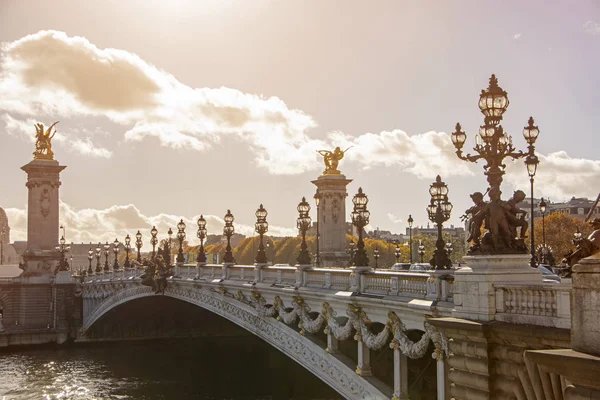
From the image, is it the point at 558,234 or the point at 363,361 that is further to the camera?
the point at 558,234

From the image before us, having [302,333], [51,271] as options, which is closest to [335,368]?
[302,333]

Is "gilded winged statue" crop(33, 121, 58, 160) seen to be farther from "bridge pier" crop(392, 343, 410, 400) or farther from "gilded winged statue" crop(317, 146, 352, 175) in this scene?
"bridge pier" crop(392, 343, 410, 400)

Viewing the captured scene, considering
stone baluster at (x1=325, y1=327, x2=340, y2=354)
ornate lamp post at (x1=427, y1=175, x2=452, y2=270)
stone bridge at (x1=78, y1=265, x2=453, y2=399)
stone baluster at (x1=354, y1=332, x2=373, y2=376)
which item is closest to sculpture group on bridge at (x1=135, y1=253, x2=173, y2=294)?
stone bridge at (x1=78, y1=265, x2=453, y2=399)

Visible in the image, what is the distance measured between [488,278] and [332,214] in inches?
1817

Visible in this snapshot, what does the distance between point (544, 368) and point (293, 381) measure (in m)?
37.8

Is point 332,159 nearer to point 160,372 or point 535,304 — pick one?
point 160,372

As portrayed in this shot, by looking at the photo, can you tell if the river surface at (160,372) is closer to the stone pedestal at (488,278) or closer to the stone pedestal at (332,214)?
the stone pedestal at (332,214)

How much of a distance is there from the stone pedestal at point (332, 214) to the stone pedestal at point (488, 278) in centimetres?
4505

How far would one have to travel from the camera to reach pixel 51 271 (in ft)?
257

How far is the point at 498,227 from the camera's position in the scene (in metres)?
14.7

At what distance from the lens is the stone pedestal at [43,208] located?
80062mm

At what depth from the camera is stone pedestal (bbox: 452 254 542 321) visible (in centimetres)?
1430

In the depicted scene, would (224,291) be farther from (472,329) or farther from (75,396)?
(472,329)

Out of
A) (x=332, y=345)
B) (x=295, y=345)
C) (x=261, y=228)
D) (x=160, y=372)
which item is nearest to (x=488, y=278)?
(x=332, y=345)
